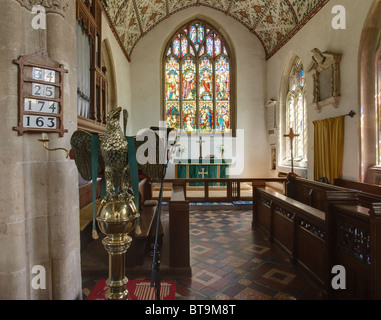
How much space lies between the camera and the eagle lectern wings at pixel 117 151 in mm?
1251


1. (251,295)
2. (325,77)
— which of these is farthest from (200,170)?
(251,295)

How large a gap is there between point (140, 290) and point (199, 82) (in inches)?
382

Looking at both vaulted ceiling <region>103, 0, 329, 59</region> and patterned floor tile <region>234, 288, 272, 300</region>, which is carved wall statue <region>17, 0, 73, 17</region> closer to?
patterned floor tile <region>234, 288, 272, 300</region>

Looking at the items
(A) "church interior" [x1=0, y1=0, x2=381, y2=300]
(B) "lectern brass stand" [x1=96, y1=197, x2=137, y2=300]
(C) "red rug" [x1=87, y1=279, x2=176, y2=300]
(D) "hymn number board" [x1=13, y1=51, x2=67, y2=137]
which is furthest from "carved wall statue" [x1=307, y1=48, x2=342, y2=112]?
(B) "lectern brass stand" [x1=96, y1=197, x2=137, y2=300]

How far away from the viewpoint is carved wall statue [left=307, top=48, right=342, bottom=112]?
593 centimetres

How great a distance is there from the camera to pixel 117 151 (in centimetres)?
124

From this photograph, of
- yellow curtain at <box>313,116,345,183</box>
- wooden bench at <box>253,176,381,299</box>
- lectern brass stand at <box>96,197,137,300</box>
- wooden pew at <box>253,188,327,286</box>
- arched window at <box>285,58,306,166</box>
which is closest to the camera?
lectern brass stand at <box>96,197,137,300</box>

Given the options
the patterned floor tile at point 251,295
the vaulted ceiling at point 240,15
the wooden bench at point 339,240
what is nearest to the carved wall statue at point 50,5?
the wooden bench at point 339,240

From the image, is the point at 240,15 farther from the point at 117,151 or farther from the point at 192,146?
the point at 117,151

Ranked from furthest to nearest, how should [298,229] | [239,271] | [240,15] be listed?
1. [240,15]
2. [298,229]
3. [239,271]

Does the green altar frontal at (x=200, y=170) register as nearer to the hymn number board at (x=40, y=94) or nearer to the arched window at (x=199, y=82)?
the arched window at (x=199, y=82)

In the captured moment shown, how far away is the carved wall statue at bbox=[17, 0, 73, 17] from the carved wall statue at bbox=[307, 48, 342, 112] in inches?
A: 232

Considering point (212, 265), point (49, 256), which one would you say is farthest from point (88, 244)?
point (49, 256)

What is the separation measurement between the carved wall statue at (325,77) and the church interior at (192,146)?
0.05 metres
